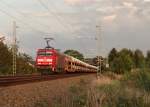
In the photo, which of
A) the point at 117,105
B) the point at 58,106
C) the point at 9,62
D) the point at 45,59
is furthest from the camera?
the point at 9,62

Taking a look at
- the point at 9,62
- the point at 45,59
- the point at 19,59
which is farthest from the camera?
the point at 19,59

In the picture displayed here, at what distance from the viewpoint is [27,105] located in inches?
549

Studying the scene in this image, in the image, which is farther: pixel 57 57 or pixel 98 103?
pixel 57 57

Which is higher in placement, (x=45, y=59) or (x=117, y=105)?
(x=45, y=59)

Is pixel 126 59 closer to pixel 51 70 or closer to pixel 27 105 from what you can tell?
pixel 51 70

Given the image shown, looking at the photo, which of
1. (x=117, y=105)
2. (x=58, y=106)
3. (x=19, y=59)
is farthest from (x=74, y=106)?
(x=19, y=59)

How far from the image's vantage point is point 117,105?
45.1 feet

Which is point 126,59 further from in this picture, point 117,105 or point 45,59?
point 117,105

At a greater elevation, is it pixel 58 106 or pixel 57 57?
pixel 57 57

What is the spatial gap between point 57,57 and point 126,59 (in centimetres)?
1305

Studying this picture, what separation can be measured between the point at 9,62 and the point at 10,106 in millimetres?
45313

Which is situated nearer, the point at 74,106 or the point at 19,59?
the point at 74,106

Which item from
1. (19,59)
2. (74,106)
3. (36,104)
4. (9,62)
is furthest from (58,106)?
(19,59)

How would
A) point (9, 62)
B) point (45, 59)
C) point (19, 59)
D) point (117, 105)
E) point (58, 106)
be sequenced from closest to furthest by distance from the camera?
point (58, 106)
point (117, 105)
point (45, 59)
point (9, 62)
point (19, 59)
